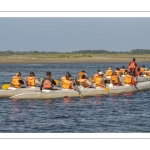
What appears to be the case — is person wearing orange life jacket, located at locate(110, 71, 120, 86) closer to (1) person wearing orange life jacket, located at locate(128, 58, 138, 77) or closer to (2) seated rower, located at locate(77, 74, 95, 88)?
(2) seated rower, located at locate(77, 74, 95, 88)

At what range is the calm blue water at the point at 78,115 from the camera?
21.9 metres

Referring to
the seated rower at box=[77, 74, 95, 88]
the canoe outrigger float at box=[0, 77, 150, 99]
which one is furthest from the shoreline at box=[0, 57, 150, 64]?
the seated rower at box=[77, 74, 95, 88]

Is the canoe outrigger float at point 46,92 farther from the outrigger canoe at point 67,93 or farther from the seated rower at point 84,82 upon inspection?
the seated rower at point 84,82

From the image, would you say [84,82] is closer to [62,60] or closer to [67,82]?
[67,82]

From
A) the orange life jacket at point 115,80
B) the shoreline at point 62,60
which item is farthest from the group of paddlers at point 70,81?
the shoreline at point 62,60

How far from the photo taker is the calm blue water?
2189 centimetres

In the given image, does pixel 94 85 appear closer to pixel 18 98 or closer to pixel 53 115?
pixel 18 98

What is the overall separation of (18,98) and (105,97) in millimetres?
5623

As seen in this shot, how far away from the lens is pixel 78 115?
2530 cm

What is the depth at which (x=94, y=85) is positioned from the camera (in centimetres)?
3272

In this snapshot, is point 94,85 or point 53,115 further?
point 94,85

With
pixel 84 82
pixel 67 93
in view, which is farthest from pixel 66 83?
pixel 84 82
